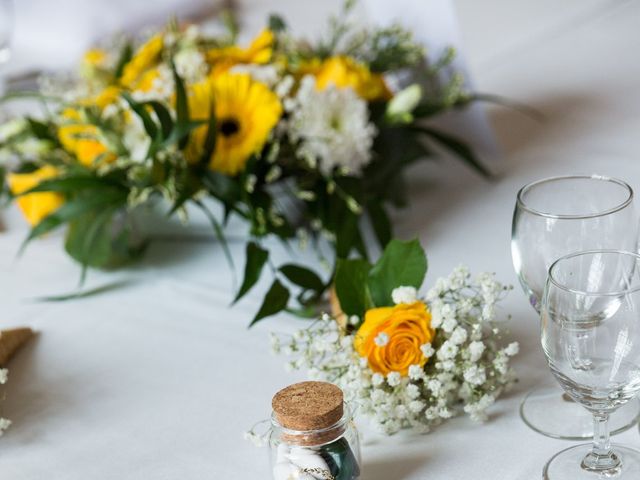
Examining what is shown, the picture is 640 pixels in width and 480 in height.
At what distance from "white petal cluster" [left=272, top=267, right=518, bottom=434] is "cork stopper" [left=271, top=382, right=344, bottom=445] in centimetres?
6

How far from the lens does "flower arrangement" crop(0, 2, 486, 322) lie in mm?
1070

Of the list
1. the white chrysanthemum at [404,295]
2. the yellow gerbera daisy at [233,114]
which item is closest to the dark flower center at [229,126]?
the yellow gerbera daisy at [233,114]

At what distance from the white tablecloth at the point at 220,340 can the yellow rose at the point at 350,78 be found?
0.17 meters

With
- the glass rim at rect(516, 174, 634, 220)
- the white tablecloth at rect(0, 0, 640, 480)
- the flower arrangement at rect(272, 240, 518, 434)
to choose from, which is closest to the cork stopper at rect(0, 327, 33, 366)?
the white tablecloth at rect(0, 0, 640, 480)

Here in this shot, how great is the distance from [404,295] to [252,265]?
0.32 metres

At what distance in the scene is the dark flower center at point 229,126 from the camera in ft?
3.62

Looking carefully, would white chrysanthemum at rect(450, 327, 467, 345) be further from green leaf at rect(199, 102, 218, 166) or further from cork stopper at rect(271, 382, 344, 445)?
green leaf at rect(199, 102, 218, 166)

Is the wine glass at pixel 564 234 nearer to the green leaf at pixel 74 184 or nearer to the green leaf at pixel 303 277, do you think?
the green leaf at pixel 303 277

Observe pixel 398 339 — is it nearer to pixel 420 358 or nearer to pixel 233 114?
pixel 420 358

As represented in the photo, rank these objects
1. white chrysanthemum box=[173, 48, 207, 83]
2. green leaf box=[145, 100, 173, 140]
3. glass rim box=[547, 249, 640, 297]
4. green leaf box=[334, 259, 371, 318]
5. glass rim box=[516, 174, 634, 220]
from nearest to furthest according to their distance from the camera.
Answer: glass rim box=[547, 249, 640, 297], glass rim box=[516, 174, 634, 220], green leaf box=[334, 259, 371, 318], green leaf box=[145, 100, 173, 140], white chrysanthemum box=[173, 48, 207, 83]

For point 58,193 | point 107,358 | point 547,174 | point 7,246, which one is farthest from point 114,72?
point 547,174

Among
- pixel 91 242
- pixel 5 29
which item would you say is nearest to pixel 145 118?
pixel 91 242

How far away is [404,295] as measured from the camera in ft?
2.40

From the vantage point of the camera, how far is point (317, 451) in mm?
642
